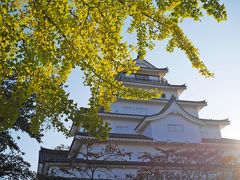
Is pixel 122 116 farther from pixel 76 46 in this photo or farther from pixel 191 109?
pixel 76 46

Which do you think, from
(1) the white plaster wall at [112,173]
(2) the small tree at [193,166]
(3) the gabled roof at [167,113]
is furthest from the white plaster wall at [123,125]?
(2) the small tree at [193,166]

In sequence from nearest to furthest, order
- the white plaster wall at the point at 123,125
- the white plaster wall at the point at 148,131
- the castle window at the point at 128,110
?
the white plaster wall at the point at 148,131 < the white plaster wall at the point at 123,125 < the castle window at the point at 128,110

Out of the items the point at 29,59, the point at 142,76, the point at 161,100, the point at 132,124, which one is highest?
the point at 142,76

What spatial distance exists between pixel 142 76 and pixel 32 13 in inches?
902

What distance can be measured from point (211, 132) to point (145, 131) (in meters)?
7.00

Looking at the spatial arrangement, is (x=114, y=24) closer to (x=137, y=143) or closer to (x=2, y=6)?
(x=2, y=6)

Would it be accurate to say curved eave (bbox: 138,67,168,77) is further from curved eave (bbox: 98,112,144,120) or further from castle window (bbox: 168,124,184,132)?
castle window (bbox: 168,124,184,132)

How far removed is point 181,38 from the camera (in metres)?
4.53

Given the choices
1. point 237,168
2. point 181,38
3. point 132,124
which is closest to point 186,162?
point 237,168

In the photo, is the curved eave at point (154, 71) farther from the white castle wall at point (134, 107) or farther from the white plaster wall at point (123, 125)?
the white plaster wall at point (123, 125)

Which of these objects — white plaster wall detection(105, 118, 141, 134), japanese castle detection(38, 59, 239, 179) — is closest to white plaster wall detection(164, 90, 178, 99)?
japanese castle detection(38, 59, 239, 179)

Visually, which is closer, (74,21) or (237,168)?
(74,21)

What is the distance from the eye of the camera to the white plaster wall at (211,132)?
78.1 ft

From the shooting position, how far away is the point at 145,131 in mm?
21719
